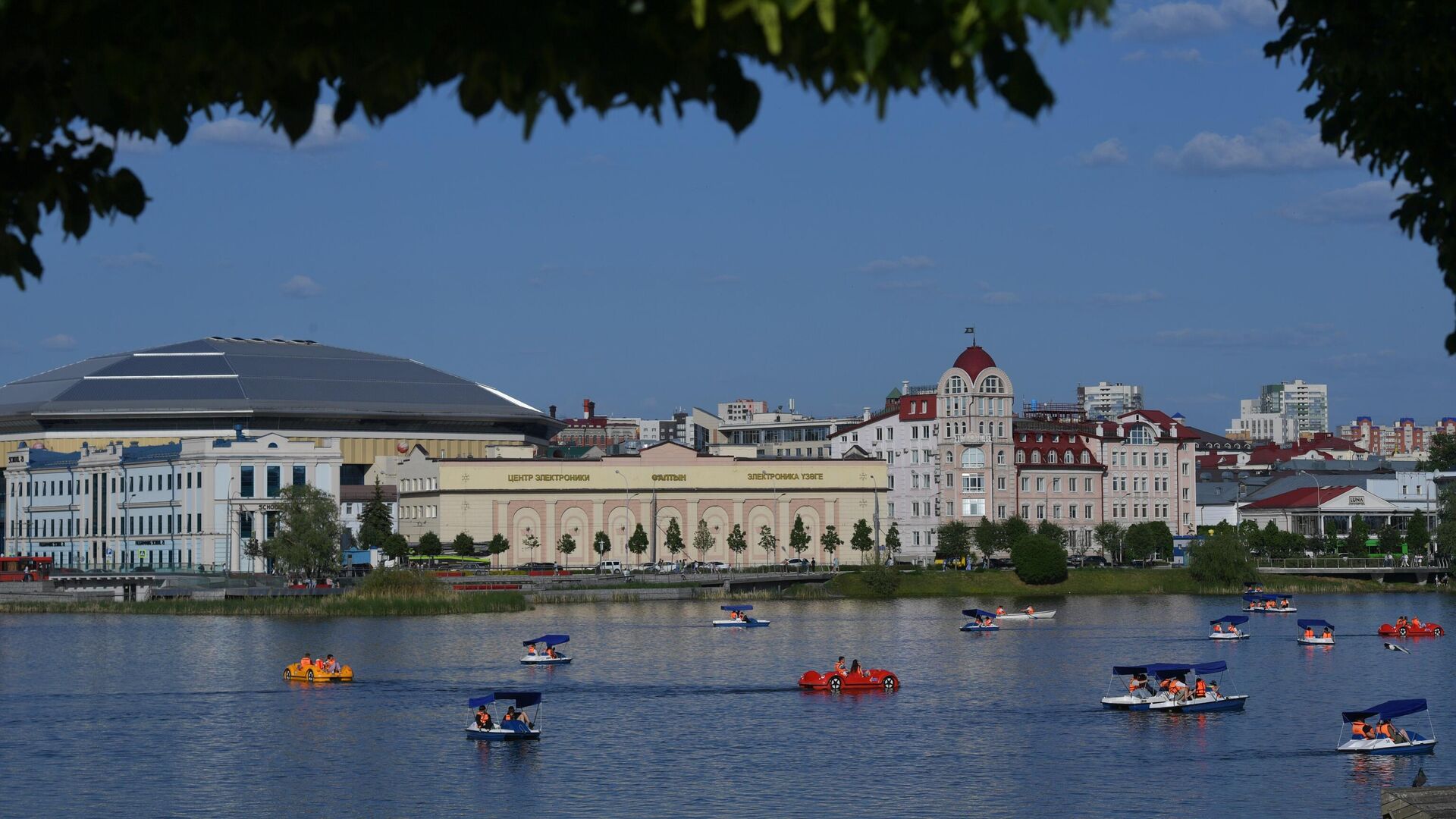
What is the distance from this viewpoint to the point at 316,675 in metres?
73.7

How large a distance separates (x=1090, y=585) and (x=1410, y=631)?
158 feet

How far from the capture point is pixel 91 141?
1016 cm

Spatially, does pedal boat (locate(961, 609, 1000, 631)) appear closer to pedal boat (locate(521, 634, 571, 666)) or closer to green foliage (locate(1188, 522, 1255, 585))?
pedal boat (locate(521, 634, 571, 666))

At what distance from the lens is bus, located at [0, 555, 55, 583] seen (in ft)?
449

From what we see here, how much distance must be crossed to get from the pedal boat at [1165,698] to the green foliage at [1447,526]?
8342 centimetres

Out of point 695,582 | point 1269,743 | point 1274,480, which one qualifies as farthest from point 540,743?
point 1274,480

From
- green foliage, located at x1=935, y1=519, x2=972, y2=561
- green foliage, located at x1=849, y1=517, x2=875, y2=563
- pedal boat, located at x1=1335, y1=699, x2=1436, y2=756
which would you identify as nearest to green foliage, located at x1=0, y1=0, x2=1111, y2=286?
pedal boat, located at x1=1335, y1=699, x2=1436, y2=756

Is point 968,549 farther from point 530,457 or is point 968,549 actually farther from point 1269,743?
point 1269,743

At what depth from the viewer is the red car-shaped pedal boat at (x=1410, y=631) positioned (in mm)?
92562

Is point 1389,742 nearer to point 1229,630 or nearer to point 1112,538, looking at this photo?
point 1229,630

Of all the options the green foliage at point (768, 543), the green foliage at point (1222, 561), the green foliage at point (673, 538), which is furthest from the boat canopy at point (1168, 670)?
the green foliage at point (768, 543)

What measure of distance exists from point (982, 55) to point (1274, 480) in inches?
7716

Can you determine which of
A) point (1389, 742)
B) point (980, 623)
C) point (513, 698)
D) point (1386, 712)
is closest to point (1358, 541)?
point (980, 623)

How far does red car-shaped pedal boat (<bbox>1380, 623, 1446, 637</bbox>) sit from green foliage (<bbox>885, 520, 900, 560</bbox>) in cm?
6797
